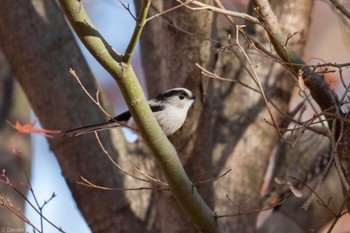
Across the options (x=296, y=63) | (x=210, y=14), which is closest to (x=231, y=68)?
(x=210, y=14)

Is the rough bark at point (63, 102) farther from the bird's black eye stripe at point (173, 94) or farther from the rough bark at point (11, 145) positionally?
the bird's black eye stripe at point (173, 94)

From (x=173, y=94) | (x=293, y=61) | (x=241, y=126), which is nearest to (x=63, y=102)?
(x=173, y=94)

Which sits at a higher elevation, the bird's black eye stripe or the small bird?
the bird's black eye stripe

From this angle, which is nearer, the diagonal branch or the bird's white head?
the diagonal branch

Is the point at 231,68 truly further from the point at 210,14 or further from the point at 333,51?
the point at 333,51

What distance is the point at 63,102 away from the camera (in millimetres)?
4020

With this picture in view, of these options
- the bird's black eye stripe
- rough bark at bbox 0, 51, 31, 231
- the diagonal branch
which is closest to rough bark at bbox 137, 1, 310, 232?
the bird's black eye stripe

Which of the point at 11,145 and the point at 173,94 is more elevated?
the point at 11,145

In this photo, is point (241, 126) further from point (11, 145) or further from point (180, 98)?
point (11, 145)

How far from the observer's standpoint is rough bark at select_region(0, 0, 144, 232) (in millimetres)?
4012

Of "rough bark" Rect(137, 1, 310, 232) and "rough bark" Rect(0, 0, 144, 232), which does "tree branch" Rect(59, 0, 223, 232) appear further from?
"rough bark" Rect(0, 0, 144, 232)

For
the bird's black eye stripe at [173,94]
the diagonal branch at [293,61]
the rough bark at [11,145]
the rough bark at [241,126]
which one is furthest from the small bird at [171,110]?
the rough bark at [11,145]

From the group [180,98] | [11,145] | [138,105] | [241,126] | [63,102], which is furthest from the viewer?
[11,145]

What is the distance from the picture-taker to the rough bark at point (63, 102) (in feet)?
13.2
